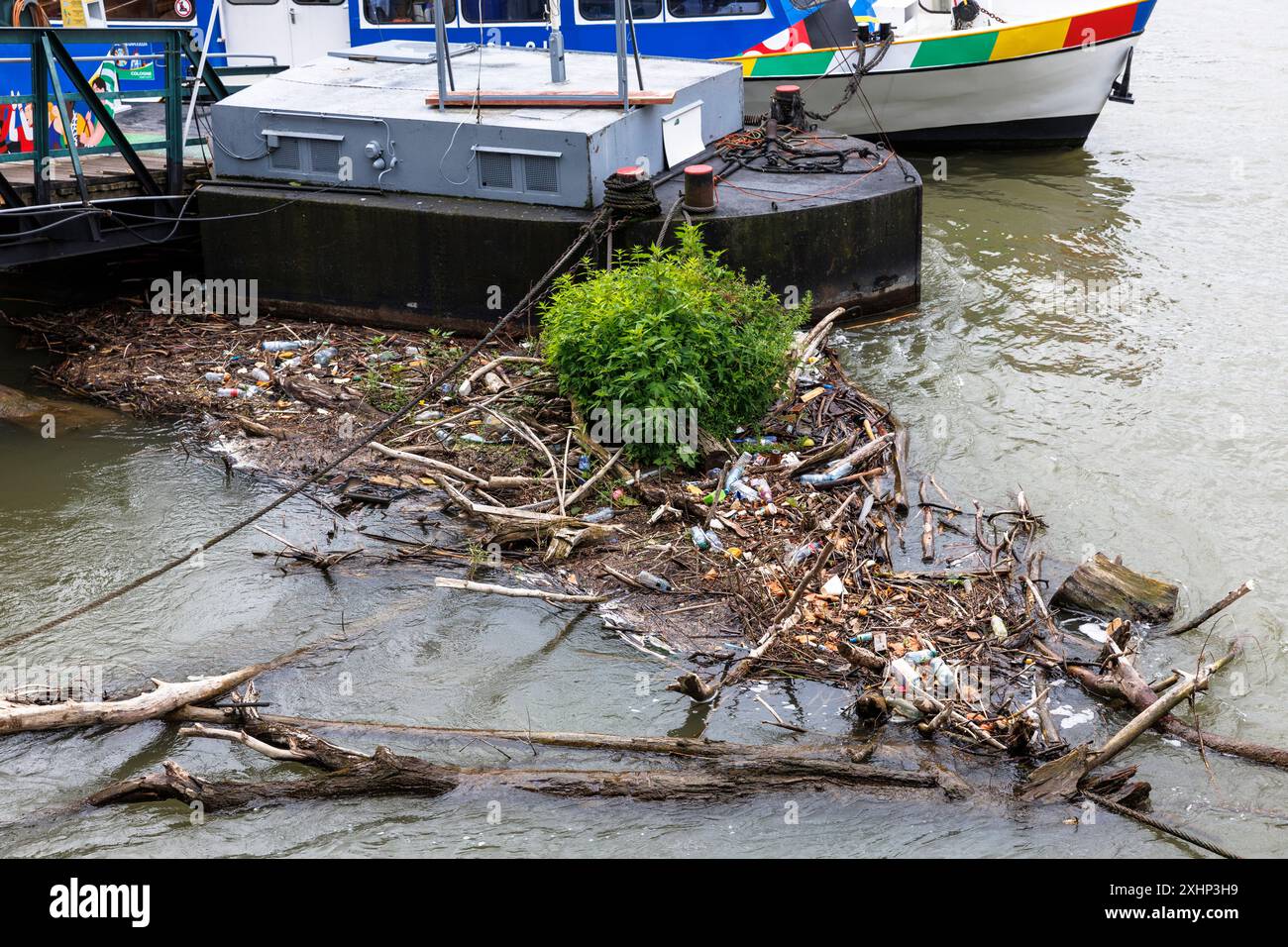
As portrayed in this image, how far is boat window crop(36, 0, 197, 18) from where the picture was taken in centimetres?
1323

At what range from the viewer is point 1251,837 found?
537 cm

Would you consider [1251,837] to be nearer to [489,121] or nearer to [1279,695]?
[1279,695]

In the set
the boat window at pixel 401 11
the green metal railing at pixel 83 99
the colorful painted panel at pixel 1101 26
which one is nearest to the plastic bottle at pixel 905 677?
the green metal railing at pixel 83 99

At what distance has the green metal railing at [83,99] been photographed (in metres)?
8.62

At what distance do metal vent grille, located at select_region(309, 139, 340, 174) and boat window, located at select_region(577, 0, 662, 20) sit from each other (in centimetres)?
561

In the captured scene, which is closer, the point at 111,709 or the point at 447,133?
the point at 111,709

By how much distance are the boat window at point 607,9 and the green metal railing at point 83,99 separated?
525 cm

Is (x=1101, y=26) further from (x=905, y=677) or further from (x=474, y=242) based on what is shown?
(x=905, y=677)

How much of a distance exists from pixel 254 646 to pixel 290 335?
14.1 feet

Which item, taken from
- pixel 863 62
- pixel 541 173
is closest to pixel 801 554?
pixel 541 173

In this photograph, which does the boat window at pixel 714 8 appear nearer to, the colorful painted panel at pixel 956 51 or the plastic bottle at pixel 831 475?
the colorful painted panel at pixel 956 51

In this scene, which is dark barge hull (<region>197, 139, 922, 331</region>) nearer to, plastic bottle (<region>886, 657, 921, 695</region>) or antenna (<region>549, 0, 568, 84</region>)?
antenna (<region>549, 0, 568, 84</region>)

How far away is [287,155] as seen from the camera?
10.4m

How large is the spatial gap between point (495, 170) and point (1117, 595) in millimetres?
5764
